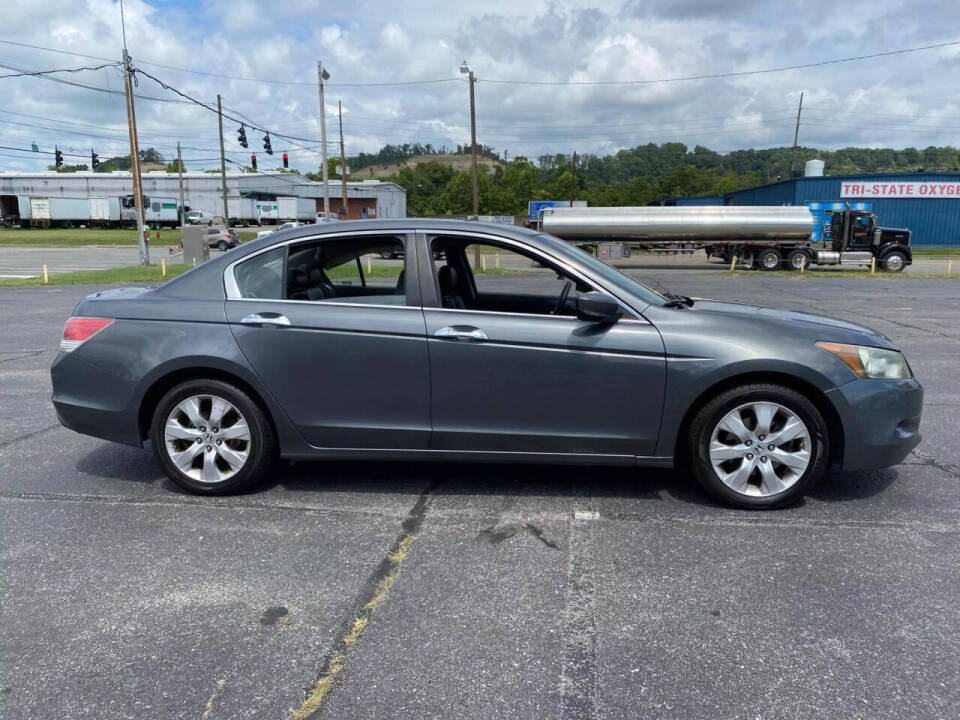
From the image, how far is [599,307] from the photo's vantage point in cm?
397

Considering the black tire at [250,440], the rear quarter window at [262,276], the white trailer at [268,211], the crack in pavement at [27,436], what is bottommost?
the crack in pavement at [27,436]

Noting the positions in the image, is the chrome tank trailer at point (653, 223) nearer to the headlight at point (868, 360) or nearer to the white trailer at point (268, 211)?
the headlight at point (868, 360)

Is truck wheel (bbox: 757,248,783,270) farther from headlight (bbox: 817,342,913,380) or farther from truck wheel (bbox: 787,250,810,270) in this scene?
headlight (bbox: 817,342,913,380)

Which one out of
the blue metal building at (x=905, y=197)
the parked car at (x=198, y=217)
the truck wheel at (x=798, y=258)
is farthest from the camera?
the parked car at (x=198, y=217)

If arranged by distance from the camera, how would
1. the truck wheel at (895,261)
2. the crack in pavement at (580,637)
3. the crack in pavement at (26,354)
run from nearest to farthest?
the crack in pavement at (580,637) → the crack in pavement at (26,354) → the truck wheel at (895,261)

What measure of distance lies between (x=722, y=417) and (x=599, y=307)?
0.93 metres

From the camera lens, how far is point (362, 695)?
2564 millimetres

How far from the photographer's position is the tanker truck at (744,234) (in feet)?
105

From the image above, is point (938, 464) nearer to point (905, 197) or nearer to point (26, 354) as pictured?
point (26, 354)

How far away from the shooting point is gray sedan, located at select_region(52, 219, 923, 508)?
404 cm

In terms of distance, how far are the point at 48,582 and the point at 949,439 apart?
614 cm

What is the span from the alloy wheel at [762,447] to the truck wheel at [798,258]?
31.2m

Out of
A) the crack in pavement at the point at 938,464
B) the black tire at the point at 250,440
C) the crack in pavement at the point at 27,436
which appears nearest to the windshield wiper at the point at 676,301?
the crack in pavement at the point at 938,464

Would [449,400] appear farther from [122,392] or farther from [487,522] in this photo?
[122,392]
